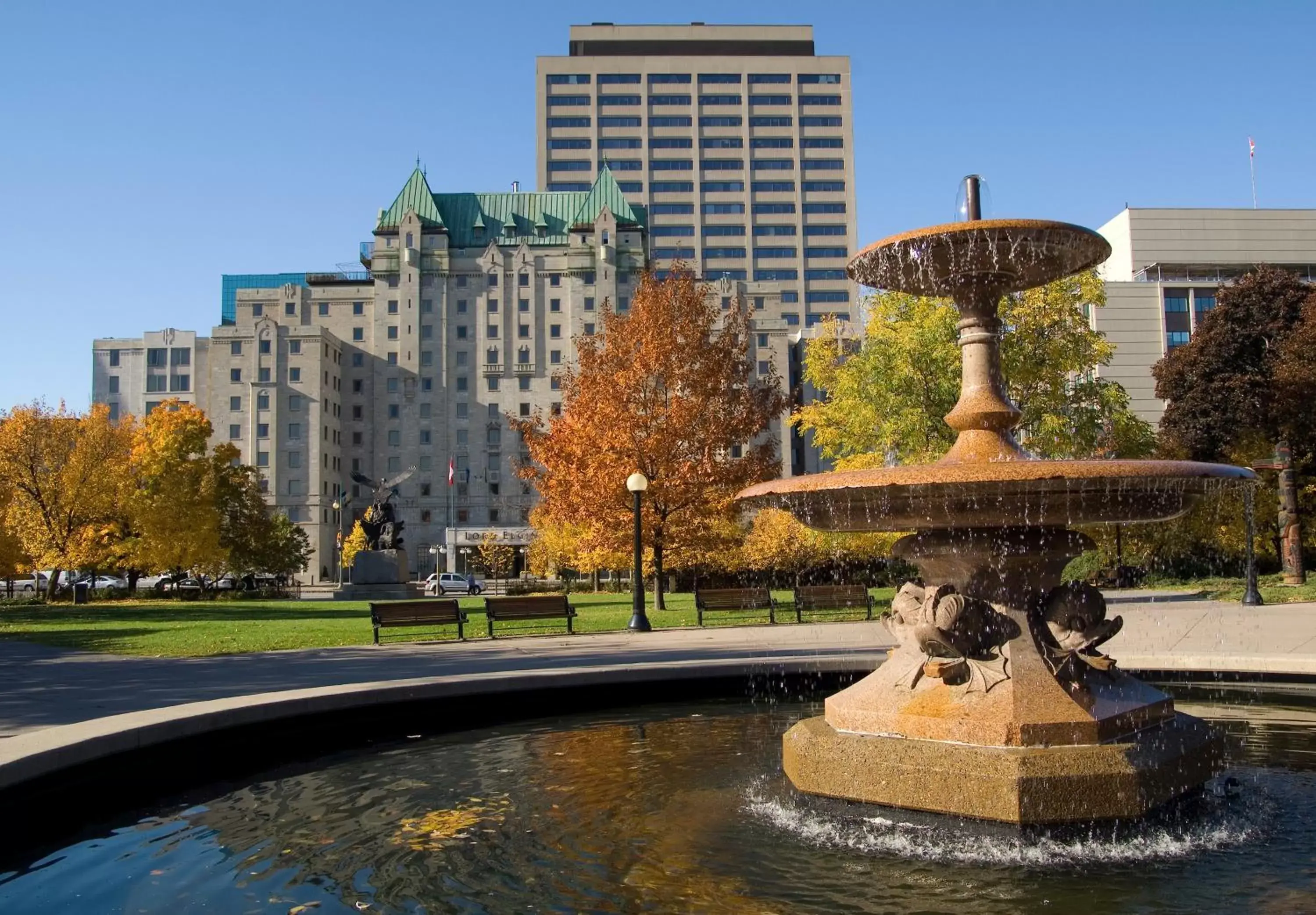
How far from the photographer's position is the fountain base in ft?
18.5

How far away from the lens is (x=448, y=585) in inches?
2379

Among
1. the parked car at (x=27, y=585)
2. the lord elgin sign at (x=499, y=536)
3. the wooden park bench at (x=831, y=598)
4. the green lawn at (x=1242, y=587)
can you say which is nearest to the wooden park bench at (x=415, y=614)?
the wooden park bench at (x=831, y=598)

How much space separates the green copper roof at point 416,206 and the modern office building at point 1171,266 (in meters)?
58.9

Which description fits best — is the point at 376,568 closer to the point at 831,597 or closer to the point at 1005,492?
the point at 831,597

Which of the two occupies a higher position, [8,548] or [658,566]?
[8,548]

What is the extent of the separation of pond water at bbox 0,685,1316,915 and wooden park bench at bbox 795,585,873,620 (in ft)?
48.1

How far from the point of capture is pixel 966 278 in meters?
7.85

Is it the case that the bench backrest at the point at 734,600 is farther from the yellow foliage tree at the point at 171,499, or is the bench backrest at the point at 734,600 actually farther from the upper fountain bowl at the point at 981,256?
the yellow foliage tree at the point at 171,499

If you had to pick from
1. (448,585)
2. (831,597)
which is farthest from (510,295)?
(831,597)

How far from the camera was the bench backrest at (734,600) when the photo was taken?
23344mm

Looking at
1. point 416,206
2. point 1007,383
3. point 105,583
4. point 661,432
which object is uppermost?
point 416,206

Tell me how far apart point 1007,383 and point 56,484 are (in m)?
36.1

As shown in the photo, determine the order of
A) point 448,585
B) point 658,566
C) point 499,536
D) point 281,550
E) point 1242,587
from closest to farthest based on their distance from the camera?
point 658,566 → point 1242,587 → point 281,550 → point 448,585 → point 499,536

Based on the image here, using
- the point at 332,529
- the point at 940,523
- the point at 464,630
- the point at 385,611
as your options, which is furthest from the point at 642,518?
the point at 332,529
